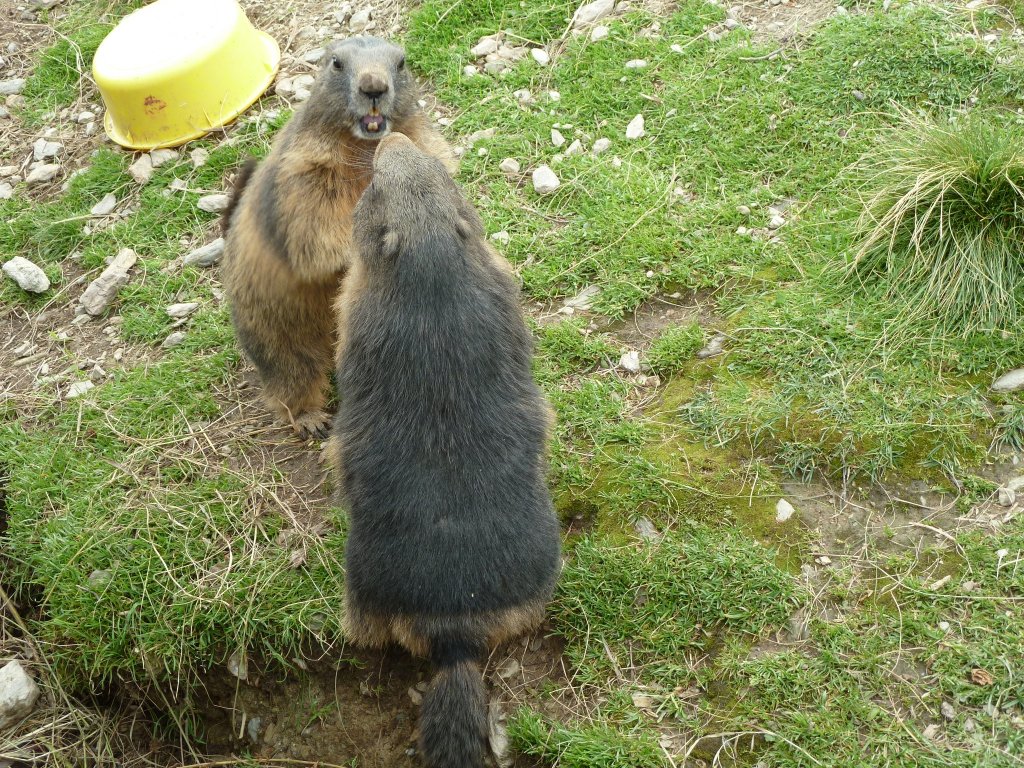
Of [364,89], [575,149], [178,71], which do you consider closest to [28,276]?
[178,71]

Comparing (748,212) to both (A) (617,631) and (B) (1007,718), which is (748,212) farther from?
(B) (1007,718)

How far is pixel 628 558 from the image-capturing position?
428 cm

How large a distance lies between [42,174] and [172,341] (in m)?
2.30

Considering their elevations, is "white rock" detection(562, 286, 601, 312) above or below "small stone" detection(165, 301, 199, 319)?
above

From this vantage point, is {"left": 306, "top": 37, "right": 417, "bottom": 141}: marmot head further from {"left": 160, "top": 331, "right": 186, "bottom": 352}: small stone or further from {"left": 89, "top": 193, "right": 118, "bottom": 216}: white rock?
{"left": 89, "top": 193, "right": 118, "bottom": 216}: white rock

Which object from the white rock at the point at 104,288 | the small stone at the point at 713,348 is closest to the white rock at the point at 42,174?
the white rock at the point at 104,288

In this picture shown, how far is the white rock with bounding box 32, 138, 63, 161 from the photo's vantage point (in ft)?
24.3

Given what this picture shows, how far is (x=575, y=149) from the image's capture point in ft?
20.5

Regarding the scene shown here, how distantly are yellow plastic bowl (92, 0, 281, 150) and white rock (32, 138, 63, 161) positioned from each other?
50cm

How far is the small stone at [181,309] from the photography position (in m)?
6.14

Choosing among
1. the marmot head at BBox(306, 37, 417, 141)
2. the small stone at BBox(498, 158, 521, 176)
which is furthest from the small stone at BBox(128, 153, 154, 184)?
the small stone at BBox(498, 158, 521, 176)

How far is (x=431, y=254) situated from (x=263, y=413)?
216 centimetres

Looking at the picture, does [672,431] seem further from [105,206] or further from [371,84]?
[105,206]

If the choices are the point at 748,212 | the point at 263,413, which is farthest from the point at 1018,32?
the point at 263,413
